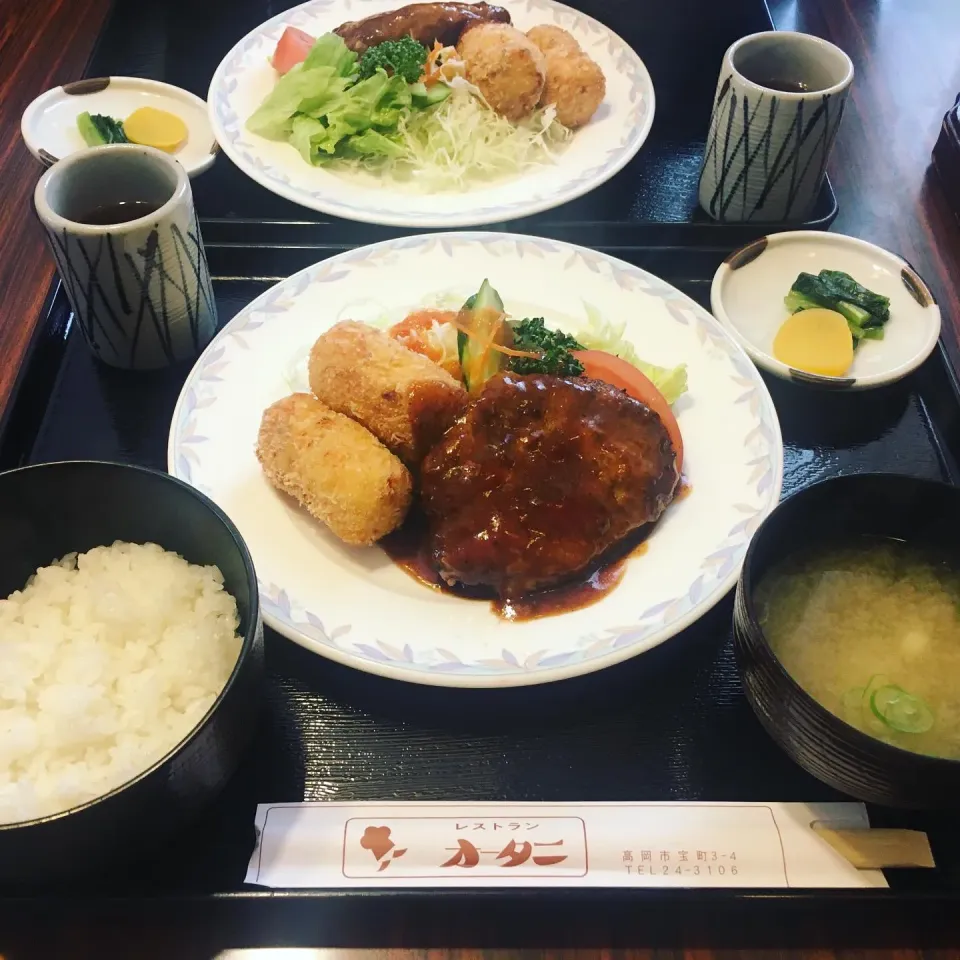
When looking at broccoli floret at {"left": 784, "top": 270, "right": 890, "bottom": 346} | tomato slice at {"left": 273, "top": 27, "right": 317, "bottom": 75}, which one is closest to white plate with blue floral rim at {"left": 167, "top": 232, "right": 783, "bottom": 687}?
broccoli floret at {"left": 784, "top": 270, "right": 890, "bottom": 346}

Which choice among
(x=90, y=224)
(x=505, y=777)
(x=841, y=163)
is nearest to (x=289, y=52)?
(x=90, y=224)

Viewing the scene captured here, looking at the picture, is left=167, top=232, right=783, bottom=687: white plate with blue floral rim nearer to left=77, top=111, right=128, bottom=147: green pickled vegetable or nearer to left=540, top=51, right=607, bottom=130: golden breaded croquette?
left=540, top=51, right=607, bottom=130: golden breaded croquette

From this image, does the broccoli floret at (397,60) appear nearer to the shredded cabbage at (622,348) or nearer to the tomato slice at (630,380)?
the shredded cabbage at (622,348)

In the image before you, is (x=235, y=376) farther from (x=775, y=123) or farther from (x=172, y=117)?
(x=775, y=123)

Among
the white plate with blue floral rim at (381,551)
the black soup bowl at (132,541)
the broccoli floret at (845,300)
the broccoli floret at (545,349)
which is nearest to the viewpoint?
the black soup bowl at (132,541)

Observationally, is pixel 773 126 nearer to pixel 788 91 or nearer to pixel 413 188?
pixel 788 91

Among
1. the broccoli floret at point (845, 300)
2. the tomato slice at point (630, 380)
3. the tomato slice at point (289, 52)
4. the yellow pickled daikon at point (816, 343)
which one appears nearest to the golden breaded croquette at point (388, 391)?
the tomato slice at point (630, 380)

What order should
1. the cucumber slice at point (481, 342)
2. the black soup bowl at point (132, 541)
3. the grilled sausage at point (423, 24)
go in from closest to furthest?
the black soup bowl at point (132, 541)
the cucumber slice at point (481, 342)
the grilled sausage at point (423, 24)

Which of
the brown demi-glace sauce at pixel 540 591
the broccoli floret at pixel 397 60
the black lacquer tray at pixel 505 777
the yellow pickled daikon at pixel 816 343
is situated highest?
the broccoli floret at pixel 397 60
